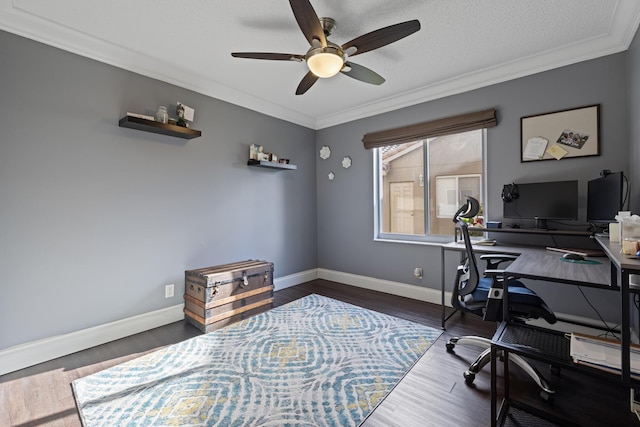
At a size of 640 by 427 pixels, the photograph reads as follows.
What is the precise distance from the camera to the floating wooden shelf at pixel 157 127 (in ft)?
7.68

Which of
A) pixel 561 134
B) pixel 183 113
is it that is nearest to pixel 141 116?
pixel 183 113

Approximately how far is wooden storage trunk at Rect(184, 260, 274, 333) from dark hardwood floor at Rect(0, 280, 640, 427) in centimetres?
33

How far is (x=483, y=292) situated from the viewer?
1938 millimetres

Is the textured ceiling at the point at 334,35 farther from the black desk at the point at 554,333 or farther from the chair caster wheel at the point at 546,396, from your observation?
the chair caster wheel at the point at 546,396

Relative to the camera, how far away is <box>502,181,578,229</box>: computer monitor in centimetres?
232

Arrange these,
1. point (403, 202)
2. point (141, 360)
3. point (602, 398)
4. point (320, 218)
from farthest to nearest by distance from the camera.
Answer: point (320, 218), point (403, 202), point (141, 360), point (602, 398)

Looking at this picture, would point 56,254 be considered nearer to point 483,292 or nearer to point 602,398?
point 483,292

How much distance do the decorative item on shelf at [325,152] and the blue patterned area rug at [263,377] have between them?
2485 mm

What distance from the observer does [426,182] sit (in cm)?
341

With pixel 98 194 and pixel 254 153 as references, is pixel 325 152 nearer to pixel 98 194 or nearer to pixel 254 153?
pixel 254 153

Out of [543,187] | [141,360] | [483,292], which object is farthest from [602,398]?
[141,360]

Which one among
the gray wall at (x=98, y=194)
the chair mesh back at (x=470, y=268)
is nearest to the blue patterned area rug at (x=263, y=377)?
the chair mesh back at (x=470, y=268)

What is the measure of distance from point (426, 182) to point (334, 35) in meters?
2.01

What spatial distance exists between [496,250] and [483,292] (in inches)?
22.1
